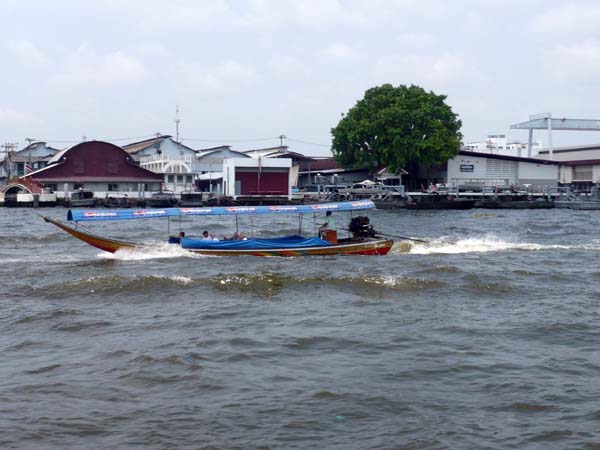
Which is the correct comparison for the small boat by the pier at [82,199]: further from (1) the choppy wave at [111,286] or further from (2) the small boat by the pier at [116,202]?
(1) the choppy wave at [111,286]

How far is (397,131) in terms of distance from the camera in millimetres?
58781

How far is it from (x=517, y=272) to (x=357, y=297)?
6.43 m

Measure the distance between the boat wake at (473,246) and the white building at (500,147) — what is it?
57.7 meters

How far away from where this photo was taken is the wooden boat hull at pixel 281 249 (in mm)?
24359

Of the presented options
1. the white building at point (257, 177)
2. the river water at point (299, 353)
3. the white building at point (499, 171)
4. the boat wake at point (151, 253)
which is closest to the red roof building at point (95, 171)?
the white building at point (257, 177)

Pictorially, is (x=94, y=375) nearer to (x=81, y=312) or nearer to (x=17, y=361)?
(x=17, y=361)

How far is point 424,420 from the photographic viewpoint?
982 centimetres

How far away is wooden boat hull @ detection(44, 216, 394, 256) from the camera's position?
2436 cm

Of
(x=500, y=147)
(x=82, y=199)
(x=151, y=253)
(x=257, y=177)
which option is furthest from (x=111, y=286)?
(x=500, y=147)

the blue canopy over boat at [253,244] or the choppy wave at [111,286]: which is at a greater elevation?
the blue canopy over boat at [253,244]

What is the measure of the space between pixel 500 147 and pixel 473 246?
268 ft

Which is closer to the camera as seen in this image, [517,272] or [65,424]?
[65,424]

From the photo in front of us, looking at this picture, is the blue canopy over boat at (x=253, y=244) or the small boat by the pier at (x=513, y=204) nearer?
the blue canopy over boat at (x=253, y=244)

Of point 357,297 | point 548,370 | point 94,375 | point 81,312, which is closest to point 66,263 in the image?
point 81,312
